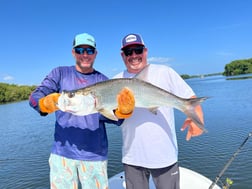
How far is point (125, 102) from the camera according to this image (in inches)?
115

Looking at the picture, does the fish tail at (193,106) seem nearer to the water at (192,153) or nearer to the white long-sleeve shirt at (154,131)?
the white long-sleeve shirt at (154,131)

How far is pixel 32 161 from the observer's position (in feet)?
36.9

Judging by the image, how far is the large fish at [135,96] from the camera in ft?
9.80

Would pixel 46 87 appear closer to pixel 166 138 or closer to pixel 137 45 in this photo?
pixel 137 45

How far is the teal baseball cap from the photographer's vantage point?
3306 millimetres

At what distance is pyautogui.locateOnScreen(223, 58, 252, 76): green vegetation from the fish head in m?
108

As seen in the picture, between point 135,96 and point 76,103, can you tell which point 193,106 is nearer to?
point 135,96

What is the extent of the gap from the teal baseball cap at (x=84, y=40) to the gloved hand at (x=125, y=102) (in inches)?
32.9

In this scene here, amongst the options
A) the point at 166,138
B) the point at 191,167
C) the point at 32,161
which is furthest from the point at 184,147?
the point at 166,138

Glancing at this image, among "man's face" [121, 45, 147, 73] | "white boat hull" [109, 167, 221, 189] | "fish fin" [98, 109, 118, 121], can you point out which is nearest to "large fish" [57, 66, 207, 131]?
"fish fin" [98, 109, 118, 121]

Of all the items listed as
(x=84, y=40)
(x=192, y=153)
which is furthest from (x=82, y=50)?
(x=192, y=153)

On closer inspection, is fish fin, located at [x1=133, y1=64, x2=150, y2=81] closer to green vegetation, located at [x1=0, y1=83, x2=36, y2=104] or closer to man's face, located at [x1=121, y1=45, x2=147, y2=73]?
man's face, located at [x1=121, y1=45, x2=147, y2=73]

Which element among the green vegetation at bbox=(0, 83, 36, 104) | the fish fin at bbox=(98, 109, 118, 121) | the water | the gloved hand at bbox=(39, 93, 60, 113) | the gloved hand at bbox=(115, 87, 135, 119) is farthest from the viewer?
the green vegetation at bbox=(0, 83, 36, 104)

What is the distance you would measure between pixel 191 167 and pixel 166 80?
240 inches
